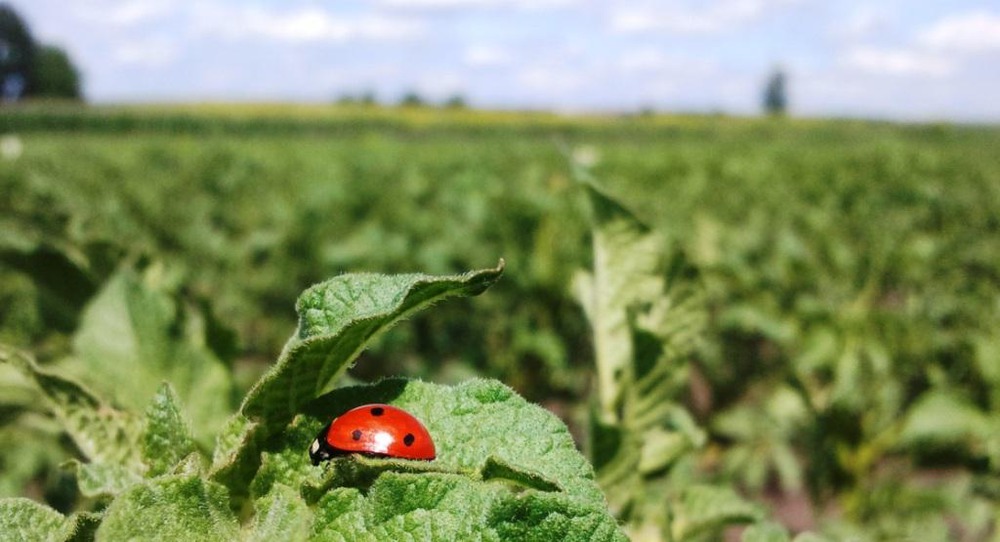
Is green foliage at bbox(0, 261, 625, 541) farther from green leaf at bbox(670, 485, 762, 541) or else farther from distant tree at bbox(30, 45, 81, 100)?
distant tree at bbox(30, 45, 81, 100)

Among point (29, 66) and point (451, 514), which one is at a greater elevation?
point (29, 66)

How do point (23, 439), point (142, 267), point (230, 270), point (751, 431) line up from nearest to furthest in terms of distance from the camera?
point (142, 267) → point (23, 439) → point (751, 431) → point (230, 270)

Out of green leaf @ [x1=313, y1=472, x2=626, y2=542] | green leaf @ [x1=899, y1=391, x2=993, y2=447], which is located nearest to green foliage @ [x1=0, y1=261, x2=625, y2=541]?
green leaf @ [x1=313, y1=472, x2=626, y2=542]

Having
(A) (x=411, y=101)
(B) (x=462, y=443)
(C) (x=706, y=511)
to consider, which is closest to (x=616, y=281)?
(C) (x=706, y=511)

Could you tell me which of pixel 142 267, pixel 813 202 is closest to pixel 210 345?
pixel 142 267

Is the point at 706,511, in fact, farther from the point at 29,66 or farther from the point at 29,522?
the point at 29,66

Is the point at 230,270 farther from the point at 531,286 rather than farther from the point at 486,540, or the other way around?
the point at 486,540
